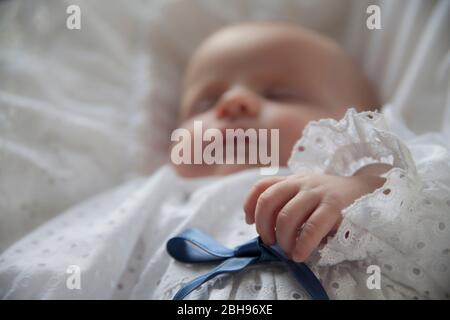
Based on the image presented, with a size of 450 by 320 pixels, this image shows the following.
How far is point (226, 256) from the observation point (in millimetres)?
617

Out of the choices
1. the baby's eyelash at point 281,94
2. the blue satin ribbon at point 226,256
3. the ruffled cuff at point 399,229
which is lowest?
the blue satin ribbon at point 226,256

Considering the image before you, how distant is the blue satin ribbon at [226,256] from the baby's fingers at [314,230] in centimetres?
4

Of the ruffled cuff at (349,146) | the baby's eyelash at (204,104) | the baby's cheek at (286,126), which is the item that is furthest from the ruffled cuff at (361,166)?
the baby's eyelash at (204,104)

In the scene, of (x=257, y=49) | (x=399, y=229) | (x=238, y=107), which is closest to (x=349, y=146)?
(x=399, y=229)

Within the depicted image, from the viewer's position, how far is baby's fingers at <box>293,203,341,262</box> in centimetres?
52

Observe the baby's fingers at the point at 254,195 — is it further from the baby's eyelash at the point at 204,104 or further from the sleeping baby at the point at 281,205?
the baby's eyelash at the point at 204,104

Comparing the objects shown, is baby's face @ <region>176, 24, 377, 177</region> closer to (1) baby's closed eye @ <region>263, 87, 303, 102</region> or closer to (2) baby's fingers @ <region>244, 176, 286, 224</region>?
(1) baby's closed eye @ <region>263, 87, 303, 102</region>

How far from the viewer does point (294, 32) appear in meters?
1.00

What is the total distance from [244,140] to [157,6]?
1.80 ft

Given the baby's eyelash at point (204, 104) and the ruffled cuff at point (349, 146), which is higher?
the baby's eyelash at point (204, 104)

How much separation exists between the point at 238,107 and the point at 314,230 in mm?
382

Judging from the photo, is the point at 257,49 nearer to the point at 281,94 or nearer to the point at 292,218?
the point at 281,94

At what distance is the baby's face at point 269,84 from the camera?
847 mm

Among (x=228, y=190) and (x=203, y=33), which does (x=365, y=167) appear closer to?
(x=228, y=190)
